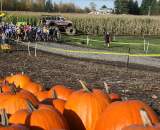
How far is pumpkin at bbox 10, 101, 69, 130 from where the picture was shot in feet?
14.4

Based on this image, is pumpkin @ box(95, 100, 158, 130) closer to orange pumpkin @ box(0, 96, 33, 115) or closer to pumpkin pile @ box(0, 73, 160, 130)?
pumpkin pile @ box(0, 73, 160, 130)

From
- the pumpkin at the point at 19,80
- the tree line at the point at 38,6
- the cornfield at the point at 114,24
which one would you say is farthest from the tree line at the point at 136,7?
the pumpkin at the point at 19,80

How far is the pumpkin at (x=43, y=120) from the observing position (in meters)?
4.38

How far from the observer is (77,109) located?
509cm

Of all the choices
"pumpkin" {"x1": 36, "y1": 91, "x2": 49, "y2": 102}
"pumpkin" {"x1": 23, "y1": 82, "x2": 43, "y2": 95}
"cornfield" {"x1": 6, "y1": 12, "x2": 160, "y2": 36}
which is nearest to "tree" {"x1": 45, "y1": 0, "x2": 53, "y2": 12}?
"cornfield" {"x1": 6, "y1": 12, "x2": 160, "y2": 36}

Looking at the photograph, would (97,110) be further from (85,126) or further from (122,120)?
(122,120)

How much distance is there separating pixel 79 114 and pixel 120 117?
72cm

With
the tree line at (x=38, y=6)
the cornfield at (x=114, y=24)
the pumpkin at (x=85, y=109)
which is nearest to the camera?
the pumpkin at (x=85, y=109)

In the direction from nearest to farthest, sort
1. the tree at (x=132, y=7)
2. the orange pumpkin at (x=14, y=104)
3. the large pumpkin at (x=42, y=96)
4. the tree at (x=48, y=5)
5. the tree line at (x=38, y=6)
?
the orange pumpkin at (x=14, y=104), the large pumpkin at (x=42, y=96), the tree line at (x=38, y=6), the tree at (x=48, y=5), the tree at (x=132, y=7)

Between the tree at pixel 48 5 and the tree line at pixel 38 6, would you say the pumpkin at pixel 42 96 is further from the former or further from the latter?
the tree at pixel 48 5

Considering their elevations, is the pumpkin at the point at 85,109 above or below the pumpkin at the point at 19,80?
above

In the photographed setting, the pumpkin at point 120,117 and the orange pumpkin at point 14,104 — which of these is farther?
the orange pumpkin at point 14,104

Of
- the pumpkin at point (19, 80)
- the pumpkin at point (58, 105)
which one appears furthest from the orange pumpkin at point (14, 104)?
the pumpkin at point (19, 80)

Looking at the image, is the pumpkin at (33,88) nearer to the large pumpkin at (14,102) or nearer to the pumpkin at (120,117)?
the large pumpkin at (14,102)
